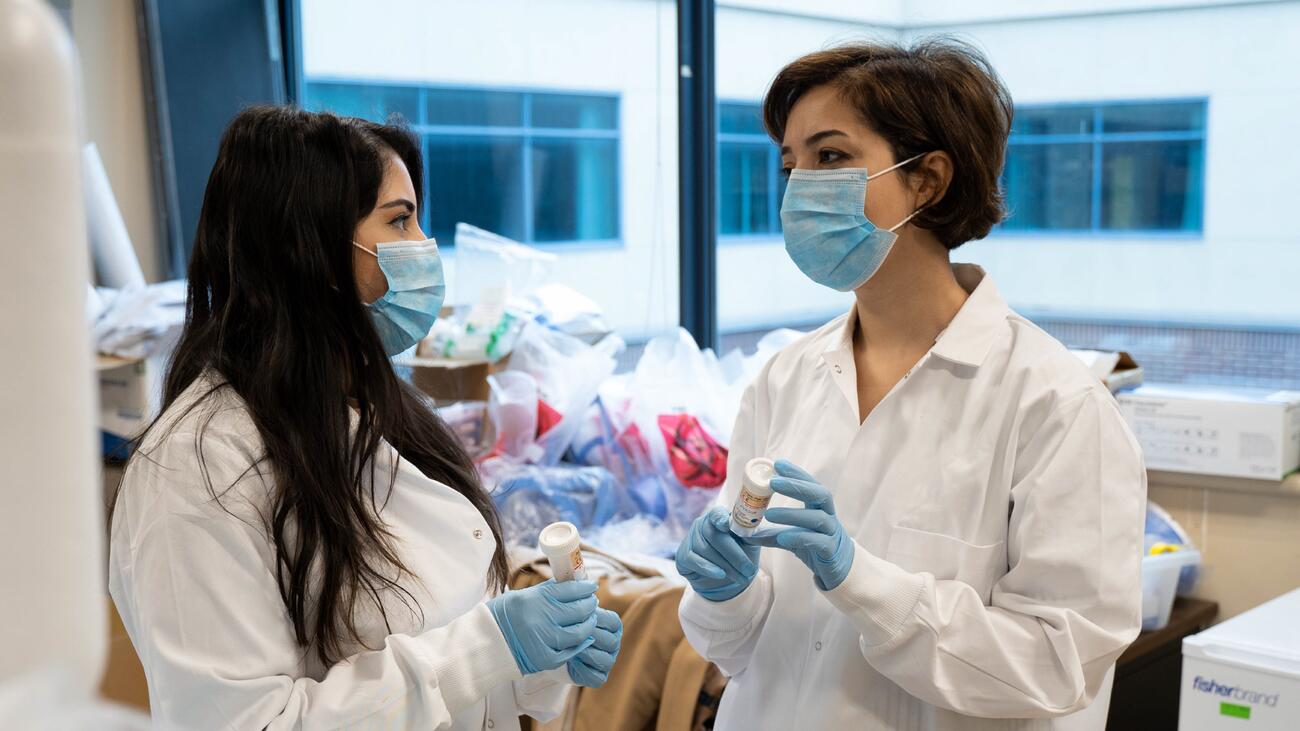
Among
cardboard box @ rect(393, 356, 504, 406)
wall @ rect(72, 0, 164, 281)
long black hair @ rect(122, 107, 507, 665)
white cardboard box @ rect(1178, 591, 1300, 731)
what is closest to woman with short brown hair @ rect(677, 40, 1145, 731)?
long black hair @ rect(122, 107, 507, 665)

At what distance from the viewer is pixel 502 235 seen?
13.9ft

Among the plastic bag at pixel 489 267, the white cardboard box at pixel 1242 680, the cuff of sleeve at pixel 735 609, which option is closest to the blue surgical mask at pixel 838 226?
the cuff of sleeve at pixel 735 609

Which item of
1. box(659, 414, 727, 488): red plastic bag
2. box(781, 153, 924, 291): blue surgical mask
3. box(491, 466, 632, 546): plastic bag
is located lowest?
box(491, 466, 632, 546): plastic bag

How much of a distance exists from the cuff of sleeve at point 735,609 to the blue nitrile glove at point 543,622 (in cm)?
22

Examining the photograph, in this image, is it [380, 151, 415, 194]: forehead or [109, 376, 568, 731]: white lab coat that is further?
[380, 151, 415, 194]: forehead

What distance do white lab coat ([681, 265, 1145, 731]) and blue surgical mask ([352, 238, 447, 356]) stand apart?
0.54 meters

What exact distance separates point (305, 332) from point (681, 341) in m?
2.12

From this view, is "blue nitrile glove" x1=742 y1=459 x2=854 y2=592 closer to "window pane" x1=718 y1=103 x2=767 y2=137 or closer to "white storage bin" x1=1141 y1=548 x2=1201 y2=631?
"white storage bin" x1=1141 y1=548 x2=1201 y2=631

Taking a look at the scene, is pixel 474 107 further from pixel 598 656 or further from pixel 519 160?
pixel 598 656

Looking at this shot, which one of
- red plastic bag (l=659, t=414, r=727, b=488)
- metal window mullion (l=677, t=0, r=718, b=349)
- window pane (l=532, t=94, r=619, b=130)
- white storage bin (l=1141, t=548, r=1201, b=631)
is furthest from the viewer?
window pane (l=532, t=94, r=619, b=130)

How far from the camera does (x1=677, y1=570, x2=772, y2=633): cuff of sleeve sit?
60.4 inches

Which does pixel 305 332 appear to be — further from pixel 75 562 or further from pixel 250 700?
pixel 75 562

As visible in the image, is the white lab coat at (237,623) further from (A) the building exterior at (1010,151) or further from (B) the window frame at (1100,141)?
(B) the window frame at (1100,141)

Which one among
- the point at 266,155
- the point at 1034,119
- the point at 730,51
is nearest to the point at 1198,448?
the point at 1034,119
